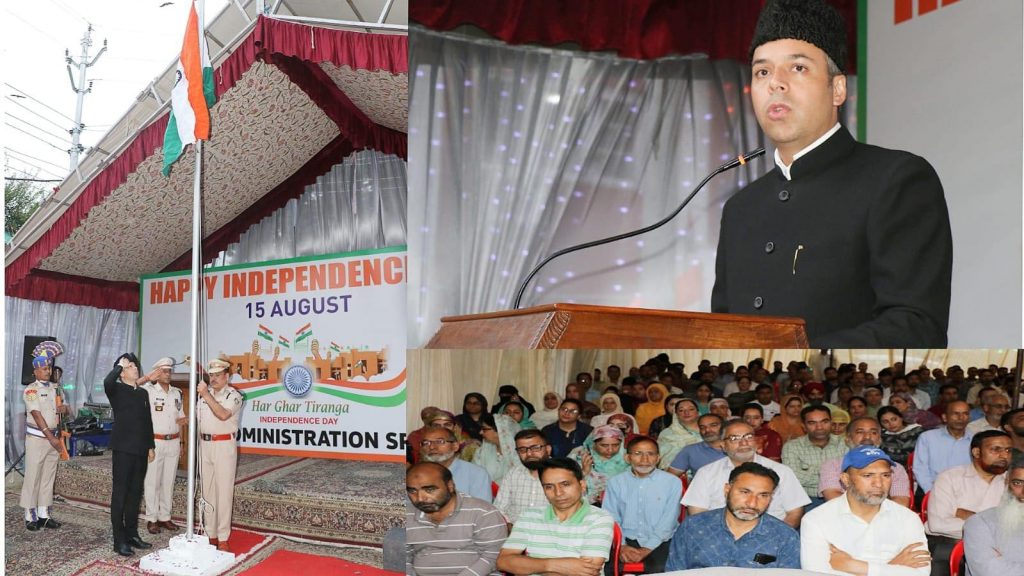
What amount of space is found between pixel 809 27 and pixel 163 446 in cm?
275

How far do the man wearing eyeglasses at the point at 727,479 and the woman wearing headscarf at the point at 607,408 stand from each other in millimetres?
280

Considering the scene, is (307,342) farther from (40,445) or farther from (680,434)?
(680,434)

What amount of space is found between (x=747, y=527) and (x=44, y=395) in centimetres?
244

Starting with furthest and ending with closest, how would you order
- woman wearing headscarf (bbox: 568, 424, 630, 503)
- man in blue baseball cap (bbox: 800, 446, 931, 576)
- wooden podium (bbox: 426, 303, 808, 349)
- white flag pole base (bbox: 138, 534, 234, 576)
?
white flag pole base (bbox: 138, 534, 234, 576)
woman wearing headscarf (bbox: 568, 424, 630, 503)
man in blue baseball cap (bbox: 800, 446, 931, 576)
wooden podium (bbox: 426, 303, 808, 349)

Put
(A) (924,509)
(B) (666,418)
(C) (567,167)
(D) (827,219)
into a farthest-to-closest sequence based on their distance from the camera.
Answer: (C) (567,167), (D) (827,219), (B) (666,418), (A) (924,509)

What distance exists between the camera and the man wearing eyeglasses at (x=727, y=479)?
2117 millimetres

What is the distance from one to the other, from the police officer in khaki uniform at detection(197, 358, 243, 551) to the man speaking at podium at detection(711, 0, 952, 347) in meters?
1.88

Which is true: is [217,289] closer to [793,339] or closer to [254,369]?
[254,369]

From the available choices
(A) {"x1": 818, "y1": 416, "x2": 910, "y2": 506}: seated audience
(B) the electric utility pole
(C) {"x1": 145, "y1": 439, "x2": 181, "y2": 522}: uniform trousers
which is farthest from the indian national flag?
(A) {"x1": 818, "y1": 416, "x2": 910, "y2": 506}: seated audience

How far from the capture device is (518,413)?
223 centimetres

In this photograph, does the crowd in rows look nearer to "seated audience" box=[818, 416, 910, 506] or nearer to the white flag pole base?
"seated audience" box=[818, 416, 910, 506]

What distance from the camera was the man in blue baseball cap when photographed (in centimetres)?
207

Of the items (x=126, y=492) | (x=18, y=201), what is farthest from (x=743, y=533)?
(x=18, y=201)

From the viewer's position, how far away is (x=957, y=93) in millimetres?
2916
